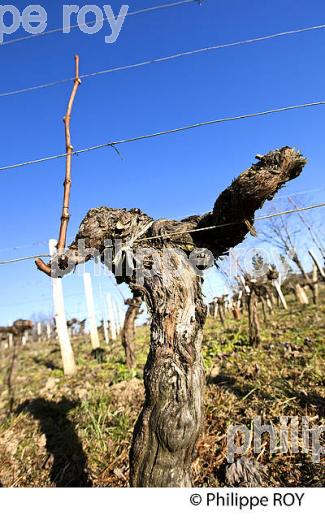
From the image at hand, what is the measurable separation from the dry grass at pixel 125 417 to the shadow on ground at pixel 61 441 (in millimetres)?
14

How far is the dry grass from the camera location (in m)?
3.88

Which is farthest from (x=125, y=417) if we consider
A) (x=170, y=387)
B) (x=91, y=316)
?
(x=91, y=316)

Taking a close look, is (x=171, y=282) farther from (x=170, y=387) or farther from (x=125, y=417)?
(x=125, y=417)

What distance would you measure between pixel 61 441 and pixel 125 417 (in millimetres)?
974

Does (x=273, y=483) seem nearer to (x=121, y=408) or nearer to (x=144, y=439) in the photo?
(x=144, y=439)

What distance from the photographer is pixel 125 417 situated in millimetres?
5121

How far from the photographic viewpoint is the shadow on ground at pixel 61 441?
411 cm

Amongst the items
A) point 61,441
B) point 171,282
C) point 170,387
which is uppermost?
point 171,282

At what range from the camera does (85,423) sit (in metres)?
5.24

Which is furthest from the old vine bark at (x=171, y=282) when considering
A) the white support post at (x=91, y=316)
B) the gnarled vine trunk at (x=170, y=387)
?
the white support post at (x=91, y=316)

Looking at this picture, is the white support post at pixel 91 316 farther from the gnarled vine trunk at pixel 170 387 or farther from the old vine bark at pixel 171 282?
the gnarled vine trunk at pixel 170 387

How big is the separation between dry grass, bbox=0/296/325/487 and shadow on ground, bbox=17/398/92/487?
0.01m
